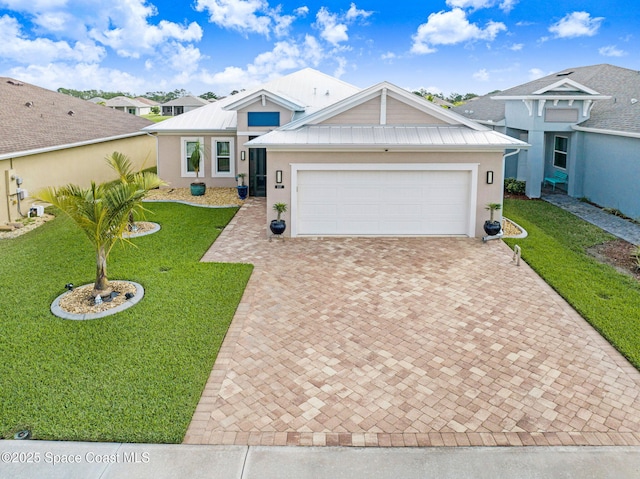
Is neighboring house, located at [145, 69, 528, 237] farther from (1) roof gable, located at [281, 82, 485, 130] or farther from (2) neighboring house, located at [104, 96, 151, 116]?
(2) neighboring house, located at [104, 96, 151, 116]

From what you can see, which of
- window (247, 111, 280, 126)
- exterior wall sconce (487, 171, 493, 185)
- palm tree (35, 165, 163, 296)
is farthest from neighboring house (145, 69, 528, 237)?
window (247, 111, 280, 126)

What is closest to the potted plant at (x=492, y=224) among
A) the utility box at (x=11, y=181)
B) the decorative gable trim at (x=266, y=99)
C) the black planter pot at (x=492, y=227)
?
the black planter pot at (x=492, y=227)

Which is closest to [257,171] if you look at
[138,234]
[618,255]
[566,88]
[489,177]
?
[138,234]

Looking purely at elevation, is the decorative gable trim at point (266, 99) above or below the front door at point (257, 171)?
above

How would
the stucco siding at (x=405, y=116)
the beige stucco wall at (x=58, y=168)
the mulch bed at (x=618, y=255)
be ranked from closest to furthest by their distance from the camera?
the mulch bed at (x=618, y=255) → the stucco siding at (x=405, y=116) → the beige stucco wall at (x=58, y=168)

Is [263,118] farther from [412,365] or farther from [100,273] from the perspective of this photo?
[412,365]

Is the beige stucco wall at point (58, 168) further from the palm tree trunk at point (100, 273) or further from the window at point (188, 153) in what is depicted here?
the palm tree trunk at point (100, 273)

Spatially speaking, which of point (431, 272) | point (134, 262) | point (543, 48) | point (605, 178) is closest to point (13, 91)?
point (134, 262)

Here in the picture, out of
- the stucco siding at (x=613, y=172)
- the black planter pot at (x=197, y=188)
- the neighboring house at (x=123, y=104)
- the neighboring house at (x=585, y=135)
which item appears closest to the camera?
the stucco siding at (x=613, y=172)
